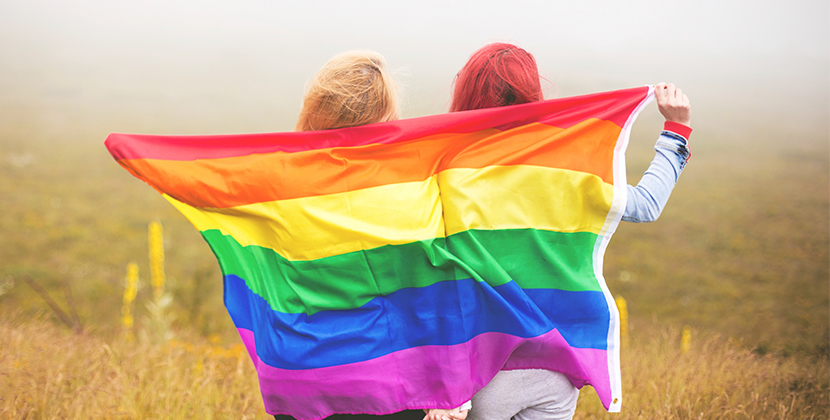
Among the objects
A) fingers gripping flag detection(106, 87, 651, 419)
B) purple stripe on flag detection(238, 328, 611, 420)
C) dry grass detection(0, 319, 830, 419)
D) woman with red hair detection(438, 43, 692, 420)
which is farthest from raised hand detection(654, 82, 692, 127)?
dry grass detection(0, 319, 830, 419)

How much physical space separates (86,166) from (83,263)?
4.87 meters

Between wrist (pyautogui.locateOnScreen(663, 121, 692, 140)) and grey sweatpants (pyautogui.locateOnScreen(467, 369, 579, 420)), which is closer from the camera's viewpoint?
grey sweatpants (pyautogui.locateOnScreen(467, 369, 579, 420))

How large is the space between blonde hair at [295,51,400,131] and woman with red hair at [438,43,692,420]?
0.31 meters

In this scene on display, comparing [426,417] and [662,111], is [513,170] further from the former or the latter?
[426,417]

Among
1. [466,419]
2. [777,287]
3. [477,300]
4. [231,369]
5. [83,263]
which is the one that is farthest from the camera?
[83,263]

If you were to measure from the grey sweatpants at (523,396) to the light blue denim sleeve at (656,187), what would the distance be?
2.07 ft

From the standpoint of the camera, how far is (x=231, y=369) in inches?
134

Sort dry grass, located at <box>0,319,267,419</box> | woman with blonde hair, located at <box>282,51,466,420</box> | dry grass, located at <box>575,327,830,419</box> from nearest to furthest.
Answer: woman with blonde hair, located at <box>282,51,466,420</box>, dry grass, located at <box>0,319,267,419</box>, dry grass, located at <box>575,327,830,419</box>

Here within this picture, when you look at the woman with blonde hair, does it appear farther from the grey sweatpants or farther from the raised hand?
the raised hand

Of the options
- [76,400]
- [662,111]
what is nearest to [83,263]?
[76,400]

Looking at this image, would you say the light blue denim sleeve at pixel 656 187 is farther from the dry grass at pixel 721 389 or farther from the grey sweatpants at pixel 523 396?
the dry grass at pixel 721 389

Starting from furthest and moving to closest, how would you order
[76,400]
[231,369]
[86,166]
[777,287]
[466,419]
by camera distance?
[86,166]
[777,287]
[231,369]
[76,400]
[466,419]

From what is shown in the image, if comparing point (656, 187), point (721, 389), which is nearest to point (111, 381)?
point (656, 187)

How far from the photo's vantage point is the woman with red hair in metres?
1.53
